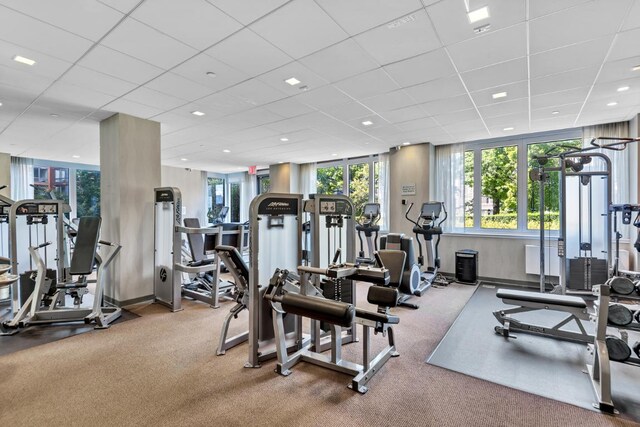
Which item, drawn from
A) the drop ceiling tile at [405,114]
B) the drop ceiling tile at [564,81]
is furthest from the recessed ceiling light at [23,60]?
the drop ceiling tile at [564,81]

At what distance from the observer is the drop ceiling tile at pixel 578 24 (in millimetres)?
2277

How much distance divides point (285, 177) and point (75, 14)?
6.94 m

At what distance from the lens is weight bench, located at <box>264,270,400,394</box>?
2324mm

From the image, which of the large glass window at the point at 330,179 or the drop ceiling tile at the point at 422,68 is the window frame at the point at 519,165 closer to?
the large glass window at the point at 330,179

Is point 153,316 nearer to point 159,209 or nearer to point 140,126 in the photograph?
point 159,209

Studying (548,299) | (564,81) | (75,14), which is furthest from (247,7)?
(548,299)

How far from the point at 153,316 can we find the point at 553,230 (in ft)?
22.6

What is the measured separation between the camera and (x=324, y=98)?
13.4ft

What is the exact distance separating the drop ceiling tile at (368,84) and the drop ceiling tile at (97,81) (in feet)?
8.14

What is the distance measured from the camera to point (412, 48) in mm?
2846

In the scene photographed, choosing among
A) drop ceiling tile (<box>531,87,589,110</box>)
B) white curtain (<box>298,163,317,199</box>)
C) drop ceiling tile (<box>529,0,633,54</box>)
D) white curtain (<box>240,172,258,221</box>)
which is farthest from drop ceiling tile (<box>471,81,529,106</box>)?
white curtain (<box>240,172,258,221</box>)

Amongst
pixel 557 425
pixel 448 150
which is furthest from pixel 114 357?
pixel 448 150

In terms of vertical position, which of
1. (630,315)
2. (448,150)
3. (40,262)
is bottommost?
(630,315)

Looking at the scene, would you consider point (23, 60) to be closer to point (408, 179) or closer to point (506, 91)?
point (506, 91)
